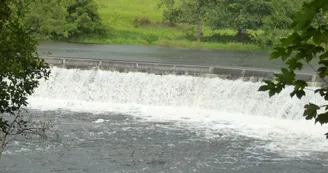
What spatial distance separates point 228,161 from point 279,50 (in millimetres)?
8920

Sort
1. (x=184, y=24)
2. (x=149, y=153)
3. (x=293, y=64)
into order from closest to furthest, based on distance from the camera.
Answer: (x=293, y=64) → (x=149, y=153) → (x=184, y=24)

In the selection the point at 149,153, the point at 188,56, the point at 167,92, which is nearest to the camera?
the point at 149,153

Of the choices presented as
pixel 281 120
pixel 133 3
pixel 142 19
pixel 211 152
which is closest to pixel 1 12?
pixel 211 152

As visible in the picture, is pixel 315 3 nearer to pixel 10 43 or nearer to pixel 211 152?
pixel 10 43

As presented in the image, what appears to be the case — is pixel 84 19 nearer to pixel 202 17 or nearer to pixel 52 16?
pixel 52 16

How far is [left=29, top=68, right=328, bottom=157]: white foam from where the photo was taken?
1439 centimetres

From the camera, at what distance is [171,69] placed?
61.3 feet

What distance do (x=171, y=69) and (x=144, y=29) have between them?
1925 centimetres

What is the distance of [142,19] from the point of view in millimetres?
38844

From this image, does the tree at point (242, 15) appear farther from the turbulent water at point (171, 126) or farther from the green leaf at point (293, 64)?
the green leaf at point (293, 64)

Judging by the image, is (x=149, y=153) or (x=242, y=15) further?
(x=242, y=15)

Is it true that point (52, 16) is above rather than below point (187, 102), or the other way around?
above

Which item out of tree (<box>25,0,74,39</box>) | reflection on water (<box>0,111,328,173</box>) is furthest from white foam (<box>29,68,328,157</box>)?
tree (<box>25,0,74,39</box>)

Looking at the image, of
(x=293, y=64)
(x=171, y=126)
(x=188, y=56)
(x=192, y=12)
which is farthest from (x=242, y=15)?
(x=293, y=64)
